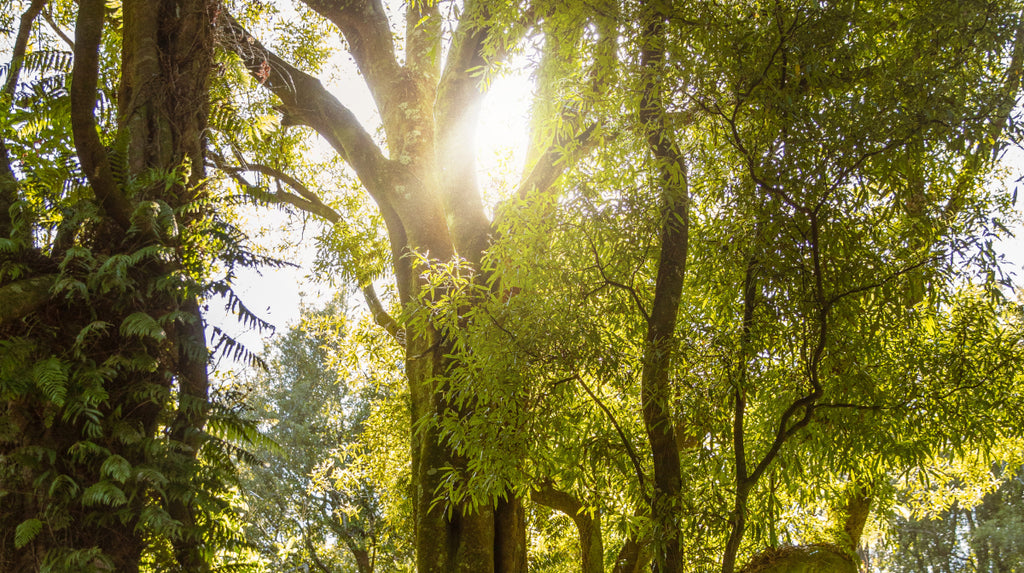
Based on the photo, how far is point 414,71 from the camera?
5.13 m

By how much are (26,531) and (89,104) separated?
4.70ft

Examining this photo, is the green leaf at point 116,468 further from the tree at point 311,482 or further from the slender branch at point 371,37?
the tree at point 311,482

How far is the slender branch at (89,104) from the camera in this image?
2148 millimetres

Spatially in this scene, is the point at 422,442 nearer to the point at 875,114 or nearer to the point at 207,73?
the point at 207,73

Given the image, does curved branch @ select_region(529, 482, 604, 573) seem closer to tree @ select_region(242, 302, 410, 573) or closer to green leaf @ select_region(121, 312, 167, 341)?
green leaf @ select_region(121, 312, 167, 341)

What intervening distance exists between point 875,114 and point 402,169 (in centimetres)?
331

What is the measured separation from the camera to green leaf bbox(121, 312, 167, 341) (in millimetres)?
2133

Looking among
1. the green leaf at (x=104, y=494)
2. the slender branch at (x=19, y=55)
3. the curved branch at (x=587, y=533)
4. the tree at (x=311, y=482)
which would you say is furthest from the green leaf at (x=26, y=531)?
the tree at (x=311, y=482)

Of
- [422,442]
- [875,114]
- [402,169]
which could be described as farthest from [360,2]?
[875,114]

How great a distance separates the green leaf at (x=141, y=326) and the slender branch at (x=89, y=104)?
48 centimetres

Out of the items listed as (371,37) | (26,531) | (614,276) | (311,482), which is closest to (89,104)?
(26,531)

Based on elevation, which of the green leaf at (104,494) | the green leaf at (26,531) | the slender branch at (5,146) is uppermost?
the slender branch at (5,146)

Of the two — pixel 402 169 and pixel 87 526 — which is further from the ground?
pixel 402 169

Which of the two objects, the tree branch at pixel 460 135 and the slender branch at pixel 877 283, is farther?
the tree branch at pixel 460 135
